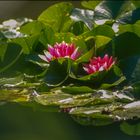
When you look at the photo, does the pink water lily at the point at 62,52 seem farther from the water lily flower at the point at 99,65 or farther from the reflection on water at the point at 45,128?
the reflection on water at the point at 45,128

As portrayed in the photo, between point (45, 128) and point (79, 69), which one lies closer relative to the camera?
point (45, 128)

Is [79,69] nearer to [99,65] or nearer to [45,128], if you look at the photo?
[99,65]

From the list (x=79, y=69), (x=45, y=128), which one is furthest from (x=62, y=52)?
(x=45, y=128)

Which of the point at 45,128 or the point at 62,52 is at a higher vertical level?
the point at 62,52

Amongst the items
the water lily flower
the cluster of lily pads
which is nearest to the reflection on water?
the cluster of lily pads

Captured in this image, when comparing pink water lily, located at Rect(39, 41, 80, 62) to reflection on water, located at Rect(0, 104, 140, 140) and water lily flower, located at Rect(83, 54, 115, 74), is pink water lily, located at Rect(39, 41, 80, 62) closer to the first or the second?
water lily flower, located at Rect(83, 54, 115, 74)
